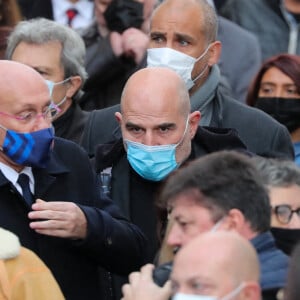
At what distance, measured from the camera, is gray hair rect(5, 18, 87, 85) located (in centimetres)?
725

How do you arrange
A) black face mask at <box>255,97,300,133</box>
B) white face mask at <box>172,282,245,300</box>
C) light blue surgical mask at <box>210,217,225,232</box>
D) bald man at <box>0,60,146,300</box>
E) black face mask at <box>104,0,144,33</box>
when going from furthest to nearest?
black face mask at <box>104,0,144,33</box> → black face mask at <box>255,97,300,133</box> → bald man at <box>0,60,146,300</box> → light blue surgical mask at <box>210,217,225,232</box> → white face mask at <box>172,282,245,300</box>

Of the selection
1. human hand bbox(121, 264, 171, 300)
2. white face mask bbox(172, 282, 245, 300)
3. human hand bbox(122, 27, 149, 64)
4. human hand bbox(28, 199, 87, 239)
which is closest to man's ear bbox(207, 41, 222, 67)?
human hand bbox(122, 27, 149, 64)

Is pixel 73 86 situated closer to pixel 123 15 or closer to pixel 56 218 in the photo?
→ pixel 123 15

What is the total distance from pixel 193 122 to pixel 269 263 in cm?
190

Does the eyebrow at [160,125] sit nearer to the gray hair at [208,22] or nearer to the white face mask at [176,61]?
the white face mask at [176,61]

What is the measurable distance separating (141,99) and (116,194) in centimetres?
49

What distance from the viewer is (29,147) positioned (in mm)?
5453

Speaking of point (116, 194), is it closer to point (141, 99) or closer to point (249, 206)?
point (141, 99)

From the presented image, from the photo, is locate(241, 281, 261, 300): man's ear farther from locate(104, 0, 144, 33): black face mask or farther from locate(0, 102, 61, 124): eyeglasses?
locate(104, 0, 144, 33): black face mask

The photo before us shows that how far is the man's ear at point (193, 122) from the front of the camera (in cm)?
611

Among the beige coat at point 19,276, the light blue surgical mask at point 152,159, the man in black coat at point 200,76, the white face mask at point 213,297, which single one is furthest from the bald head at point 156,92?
the white face mask at point 213,297

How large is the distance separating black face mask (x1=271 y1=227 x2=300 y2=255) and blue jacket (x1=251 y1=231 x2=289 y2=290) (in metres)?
0.54

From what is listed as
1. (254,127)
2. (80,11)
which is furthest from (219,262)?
(80,11)

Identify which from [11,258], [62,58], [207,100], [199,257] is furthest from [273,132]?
[199,257]
